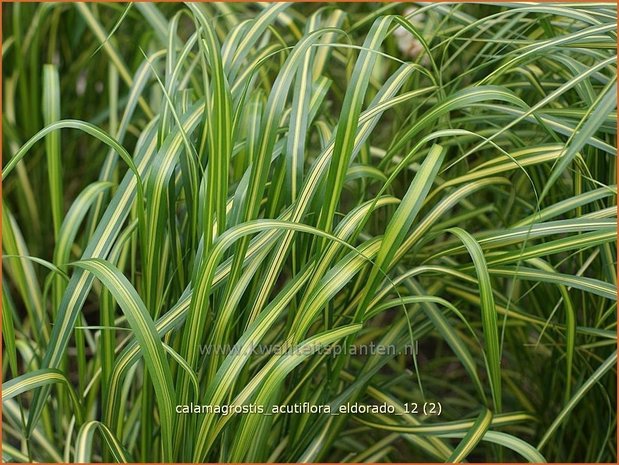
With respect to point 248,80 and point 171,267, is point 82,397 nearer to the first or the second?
point 171,267

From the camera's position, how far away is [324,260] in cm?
74

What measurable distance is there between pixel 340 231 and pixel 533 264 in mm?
246

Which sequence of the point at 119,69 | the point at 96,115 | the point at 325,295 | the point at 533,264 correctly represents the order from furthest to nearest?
1. the point at 96,115
2. the point at 119,69
3. the point at 533,264
4. the point at 325,295

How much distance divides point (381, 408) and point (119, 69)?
2.12 feet

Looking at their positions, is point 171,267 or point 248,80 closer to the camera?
point 248,80

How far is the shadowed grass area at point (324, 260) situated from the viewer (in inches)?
28.2

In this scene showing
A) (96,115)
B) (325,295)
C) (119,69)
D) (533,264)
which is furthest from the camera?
(96,115)

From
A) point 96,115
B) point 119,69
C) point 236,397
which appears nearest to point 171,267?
point 236,397

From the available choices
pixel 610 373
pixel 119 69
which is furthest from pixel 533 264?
pixel 119 69

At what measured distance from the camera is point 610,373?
35.4 inches

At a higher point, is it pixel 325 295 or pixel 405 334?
pixel 325 295

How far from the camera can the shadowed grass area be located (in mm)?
717

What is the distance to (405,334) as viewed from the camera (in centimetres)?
90

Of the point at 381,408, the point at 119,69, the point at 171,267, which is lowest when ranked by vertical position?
the point at 381,408
